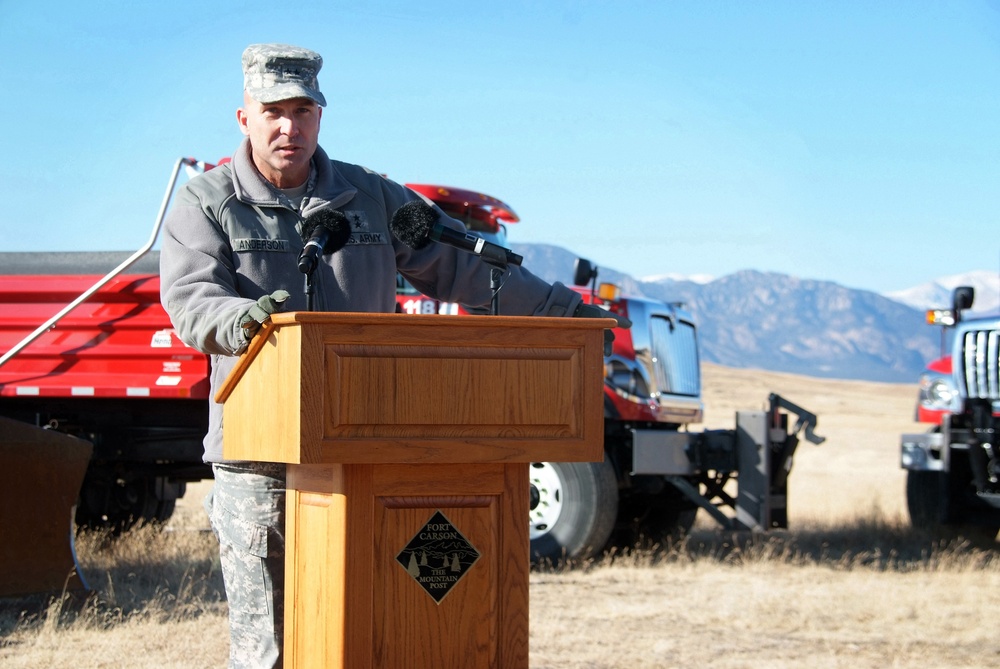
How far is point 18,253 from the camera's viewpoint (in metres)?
9.20

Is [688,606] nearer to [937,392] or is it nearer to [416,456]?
[937,392]

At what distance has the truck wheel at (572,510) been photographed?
28.6 ft

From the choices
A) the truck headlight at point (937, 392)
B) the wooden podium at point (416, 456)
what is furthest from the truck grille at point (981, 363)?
the wooden podium at point (416, 456)

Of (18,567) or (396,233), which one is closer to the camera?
(396,233)

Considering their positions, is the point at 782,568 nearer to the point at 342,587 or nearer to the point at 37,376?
the point at 37,376

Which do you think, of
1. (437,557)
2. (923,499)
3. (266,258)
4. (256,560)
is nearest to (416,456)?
(437,557)

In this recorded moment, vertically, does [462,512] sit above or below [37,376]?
below

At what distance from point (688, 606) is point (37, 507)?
3687mm

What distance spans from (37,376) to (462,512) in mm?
6029

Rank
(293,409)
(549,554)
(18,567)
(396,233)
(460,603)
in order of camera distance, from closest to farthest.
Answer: (293,409)
(460,603)
(396,233)
(18,567)
(549,554)

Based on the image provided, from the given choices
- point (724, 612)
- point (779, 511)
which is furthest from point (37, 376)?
point (779, 511)

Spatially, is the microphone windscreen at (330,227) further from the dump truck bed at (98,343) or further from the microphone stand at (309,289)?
the dump truck bed at (98,343)

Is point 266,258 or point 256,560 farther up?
point 266,258

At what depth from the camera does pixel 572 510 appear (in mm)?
8750
